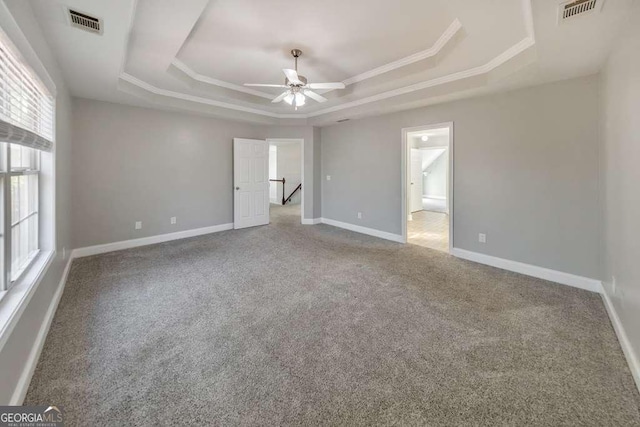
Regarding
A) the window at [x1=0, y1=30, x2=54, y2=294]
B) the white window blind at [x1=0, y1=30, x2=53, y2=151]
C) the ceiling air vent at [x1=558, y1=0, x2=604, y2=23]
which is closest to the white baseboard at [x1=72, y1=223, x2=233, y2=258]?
the window at [x1=0, y1=30, x2=54, y2=294]

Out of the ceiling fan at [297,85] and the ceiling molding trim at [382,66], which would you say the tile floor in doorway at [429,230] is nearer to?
the ceiling molding trim at [382,66]

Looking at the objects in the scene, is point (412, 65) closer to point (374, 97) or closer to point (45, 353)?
point (374, 97)

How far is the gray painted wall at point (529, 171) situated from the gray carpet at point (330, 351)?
19.0 inches

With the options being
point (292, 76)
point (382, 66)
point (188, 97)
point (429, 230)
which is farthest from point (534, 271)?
point (188, 97)

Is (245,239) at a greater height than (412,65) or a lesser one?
lesser

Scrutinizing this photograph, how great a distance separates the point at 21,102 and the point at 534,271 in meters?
5.08

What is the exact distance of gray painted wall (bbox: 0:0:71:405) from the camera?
1404 millimetres

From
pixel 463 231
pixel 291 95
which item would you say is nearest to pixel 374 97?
pixel 291 95

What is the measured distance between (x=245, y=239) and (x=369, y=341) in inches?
140

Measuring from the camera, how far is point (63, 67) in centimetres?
292

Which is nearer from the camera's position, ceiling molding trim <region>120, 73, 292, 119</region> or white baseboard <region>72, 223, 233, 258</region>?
ceiling molding trim <region>120, 73, 292, 119</region>

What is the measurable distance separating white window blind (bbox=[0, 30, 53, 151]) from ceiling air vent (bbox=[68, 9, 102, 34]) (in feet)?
1.59

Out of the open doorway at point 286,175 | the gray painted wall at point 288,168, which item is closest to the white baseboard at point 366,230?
the open doorway at point 286,175

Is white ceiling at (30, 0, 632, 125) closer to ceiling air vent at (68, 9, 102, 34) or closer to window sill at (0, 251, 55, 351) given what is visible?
ceiling air vent at (68, 9, 102, 34)
